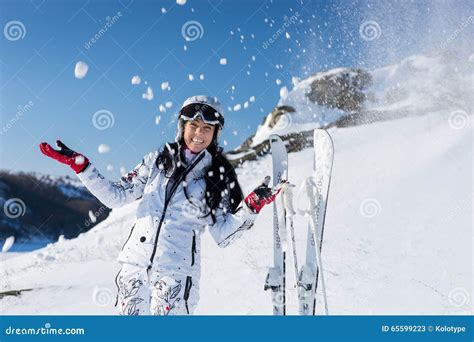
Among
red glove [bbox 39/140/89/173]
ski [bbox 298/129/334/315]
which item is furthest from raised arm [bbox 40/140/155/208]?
ski [bbox 298/129/334/315]

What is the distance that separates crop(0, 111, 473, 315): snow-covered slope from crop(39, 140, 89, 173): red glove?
3.14 meters

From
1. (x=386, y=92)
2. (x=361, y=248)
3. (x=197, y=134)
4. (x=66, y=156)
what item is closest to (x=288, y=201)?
(x=197, y=134)

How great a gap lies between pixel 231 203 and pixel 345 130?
1307cm

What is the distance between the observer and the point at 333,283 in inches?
249

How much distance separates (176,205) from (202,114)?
24.5 inches

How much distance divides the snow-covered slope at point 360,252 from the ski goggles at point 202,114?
291 cm

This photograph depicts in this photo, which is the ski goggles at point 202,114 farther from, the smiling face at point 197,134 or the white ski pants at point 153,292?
the white ski pants at point 153,292

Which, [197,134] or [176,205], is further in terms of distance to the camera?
[197,134]

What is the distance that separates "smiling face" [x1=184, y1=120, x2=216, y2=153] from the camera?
327 cm

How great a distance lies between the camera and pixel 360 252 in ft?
24.6

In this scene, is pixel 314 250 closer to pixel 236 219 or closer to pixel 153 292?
pixel 236 219

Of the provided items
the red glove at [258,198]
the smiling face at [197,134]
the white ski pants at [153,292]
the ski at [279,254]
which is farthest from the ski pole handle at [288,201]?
the white ski pants at [153,292]
